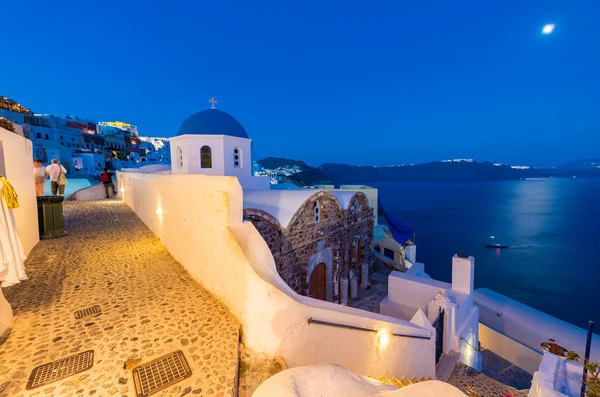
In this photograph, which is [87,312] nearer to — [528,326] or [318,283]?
[318,283]

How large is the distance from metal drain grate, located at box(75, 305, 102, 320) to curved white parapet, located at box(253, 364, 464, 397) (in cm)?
340

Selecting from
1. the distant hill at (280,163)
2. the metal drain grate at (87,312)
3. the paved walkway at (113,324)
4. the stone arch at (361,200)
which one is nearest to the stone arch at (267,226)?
the paved walkway at (113,324)

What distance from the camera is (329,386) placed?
7.35 ft

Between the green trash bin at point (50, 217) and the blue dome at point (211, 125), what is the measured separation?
548 centimetres

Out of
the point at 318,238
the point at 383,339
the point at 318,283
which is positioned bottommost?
the point at 318,283

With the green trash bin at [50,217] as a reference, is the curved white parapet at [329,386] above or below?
below

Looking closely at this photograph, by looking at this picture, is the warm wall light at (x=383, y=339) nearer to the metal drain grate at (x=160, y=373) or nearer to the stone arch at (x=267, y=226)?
the metal drain grate at (x=160, y=373)

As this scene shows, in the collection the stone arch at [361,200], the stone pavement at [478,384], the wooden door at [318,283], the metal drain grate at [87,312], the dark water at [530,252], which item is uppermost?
the stone arch at [361,200]

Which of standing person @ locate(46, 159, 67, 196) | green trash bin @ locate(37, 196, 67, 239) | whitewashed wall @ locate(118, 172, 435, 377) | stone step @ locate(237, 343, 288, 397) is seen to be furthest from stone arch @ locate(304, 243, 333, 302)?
standing person @ locate(46, 159, 67, 196)

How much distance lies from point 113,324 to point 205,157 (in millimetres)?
8835

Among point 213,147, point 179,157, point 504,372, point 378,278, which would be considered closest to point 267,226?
point 213,147

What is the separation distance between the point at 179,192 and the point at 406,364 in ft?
19.9

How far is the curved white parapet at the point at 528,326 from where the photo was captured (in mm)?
10234

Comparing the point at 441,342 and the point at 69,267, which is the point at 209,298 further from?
the point at 441,342
